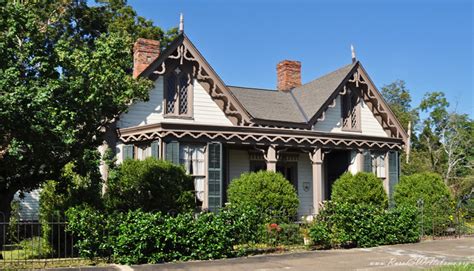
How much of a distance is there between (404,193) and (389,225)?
4399 millimetres

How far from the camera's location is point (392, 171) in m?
22.0

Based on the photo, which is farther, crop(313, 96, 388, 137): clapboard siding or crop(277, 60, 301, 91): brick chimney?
crop(277, 60, 301, 91): brick chimney

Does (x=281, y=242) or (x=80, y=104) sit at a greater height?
(x=80, y=104)

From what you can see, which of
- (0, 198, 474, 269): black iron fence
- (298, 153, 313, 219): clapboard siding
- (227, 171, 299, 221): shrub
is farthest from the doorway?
(227, 171, 299, 221): shrub

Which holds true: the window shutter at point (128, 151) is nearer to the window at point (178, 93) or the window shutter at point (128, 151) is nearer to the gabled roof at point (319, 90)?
the window at point (178, 93)

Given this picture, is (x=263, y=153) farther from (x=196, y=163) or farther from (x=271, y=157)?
(x=196, y=163)

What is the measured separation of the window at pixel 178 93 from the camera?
764 inches

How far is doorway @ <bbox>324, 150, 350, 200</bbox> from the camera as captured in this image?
853 inches

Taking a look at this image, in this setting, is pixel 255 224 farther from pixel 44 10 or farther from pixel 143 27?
pixel 143 27

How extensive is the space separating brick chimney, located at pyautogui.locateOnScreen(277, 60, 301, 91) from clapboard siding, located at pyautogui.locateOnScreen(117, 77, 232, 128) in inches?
273

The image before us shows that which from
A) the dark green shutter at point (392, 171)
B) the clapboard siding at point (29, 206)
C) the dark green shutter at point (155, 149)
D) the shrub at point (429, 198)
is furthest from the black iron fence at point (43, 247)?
the dark green shutter at point (392, 171)

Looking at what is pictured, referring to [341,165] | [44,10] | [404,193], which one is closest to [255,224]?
[404,193]

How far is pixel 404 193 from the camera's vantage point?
1888 cm

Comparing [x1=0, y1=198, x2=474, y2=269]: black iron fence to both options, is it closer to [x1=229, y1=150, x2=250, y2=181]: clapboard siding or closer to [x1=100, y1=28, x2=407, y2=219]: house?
[x1=100, y1=28, x2=407, y2=219]: house
